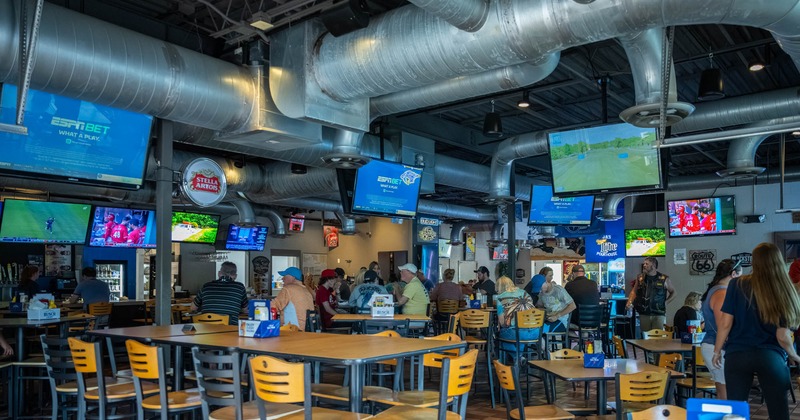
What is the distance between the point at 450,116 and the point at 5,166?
666cm

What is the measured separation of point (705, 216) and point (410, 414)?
9480 millimetres

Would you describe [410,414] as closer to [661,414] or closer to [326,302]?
[661,414]

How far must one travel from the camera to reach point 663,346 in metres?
5.91

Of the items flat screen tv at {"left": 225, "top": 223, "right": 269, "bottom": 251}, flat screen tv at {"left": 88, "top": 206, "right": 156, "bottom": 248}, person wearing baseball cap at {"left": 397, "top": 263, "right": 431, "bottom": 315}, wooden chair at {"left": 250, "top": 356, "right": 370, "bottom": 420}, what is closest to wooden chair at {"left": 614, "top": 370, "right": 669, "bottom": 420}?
wooden chair at {"left": 250, "top": 356, "right": 370, "bottom": 420}

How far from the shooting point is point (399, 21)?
16.9 ft

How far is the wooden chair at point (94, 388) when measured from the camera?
4.41 metres

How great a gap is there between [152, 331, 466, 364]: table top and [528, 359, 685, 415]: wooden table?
0.68m

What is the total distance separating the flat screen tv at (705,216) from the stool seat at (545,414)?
8.36 m

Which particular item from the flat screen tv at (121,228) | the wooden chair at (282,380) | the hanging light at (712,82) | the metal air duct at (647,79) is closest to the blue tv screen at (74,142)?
the wooden chair at (282,380)

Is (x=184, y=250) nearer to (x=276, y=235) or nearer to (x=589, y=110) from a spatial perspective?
(x=276, y=235)

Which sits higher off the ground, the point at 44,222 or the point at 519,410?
the point at 44,222

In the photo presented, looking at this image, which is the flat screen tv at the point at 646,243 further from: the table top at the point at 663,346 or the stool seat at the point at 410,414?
the stool seat at the point at 410,414

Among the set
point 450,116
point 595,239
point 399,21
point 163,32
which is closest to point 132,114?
point 163,32

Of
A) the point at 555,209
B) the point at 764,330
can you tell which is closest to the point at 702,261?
the point at 555,209
